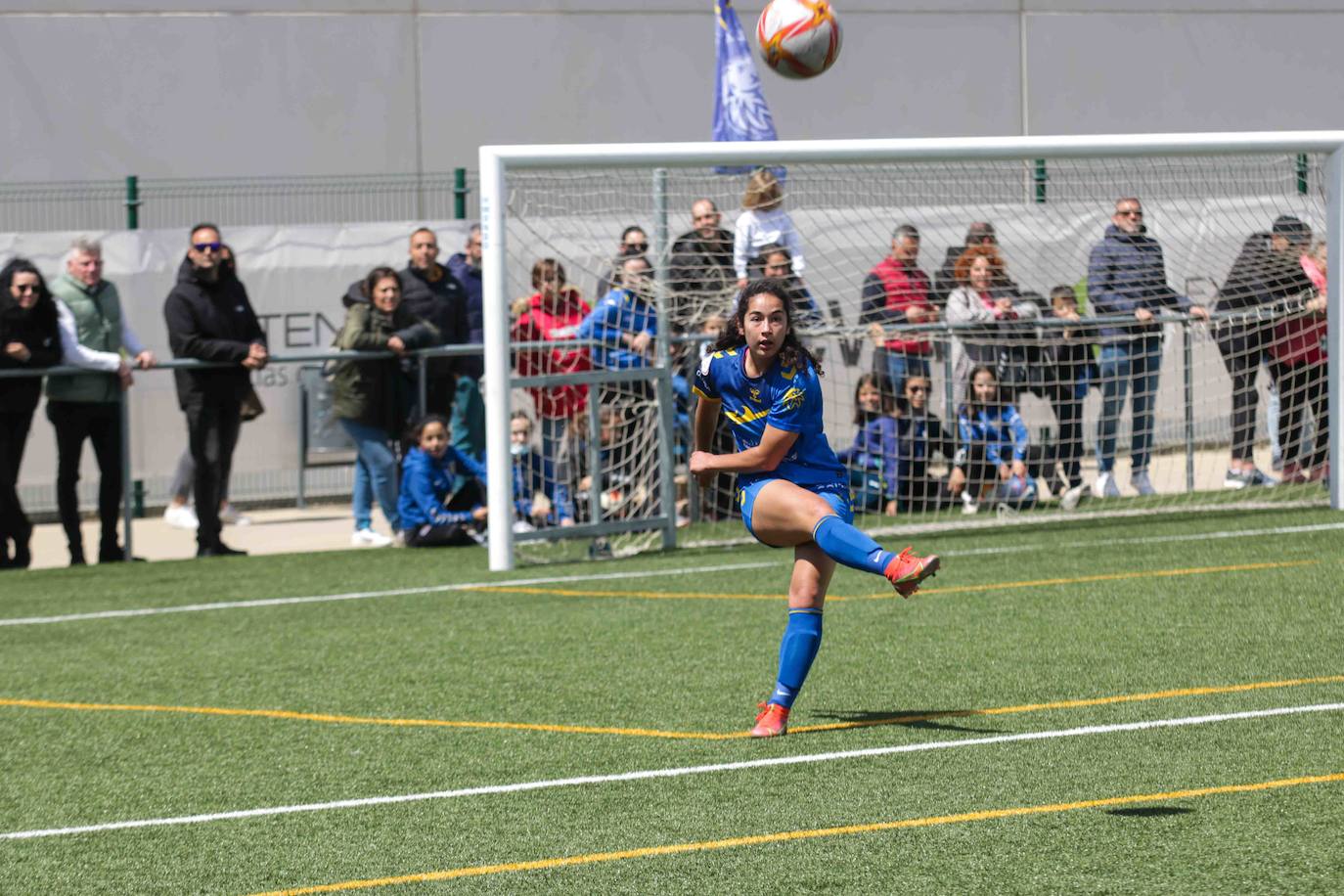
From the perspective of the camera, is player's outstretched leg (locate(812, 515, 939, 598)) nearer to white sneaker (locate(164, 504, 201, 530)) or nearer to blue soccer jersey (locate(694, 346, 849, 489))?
blue soccer jersey (locate(694, 346, 849, 489))

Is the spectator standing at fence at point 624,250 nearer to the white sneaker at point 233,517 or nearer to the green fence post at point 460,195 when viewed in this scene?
the white sneaker at point 233,517

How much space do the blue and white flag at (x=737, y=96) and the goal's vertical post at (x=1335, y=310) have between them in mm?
3473

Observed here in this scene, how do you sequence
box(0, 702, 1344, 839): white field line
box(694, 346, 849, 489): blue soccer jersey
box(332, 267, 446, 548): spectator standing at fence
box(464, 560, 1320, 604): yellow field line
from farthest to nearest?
box(332, 267, 446, 548): spectator standing at fence
box(464, 560, 1320, 604): yellow field line
box(694, 346, 849, 489): blue soccer jersey
box(0, 702, 1344, 839): white field line

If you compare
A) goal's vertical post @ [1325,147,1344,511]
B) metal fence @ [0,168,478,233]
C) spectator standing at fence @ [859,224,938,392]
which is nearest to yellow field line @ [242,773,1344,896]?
goal's vertical post @ [1325,147,1344,511]

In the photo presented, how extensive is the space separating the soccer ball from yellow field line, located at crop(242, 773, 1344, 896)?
5.59 metres

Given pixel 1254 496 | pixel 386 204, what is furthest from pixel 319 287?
pixel 1254 496

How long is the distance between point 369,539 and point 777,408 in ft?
22.0

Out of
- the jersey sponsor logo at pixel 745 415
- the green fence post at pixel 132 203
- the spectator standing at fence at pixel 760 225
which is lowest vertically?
the jersey sponsor logo at pixel 745 415

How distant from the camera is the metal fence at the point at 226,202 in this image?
18.8 metres

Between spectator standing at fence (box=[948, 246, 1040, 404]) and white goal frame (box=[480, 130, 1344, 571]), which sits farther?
spectator standing at fence (box=[948, 246, 1040, 404])

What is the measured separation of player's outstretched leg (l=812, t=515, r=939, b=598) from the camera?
20.1ft

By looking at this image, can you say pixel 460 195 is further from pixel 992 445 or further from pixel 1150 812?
pixel 1150 812

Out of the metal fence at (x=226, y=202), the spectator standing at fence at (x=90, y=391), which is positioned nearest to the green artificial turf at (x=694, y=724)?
the spectator standing at fence at (x=90, y=391)

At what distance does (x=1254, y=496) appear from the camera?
13047 mm
